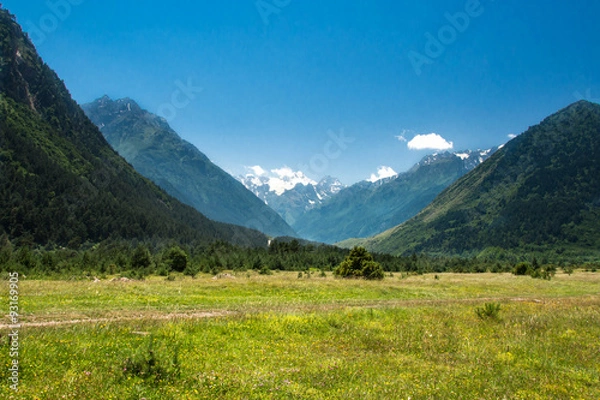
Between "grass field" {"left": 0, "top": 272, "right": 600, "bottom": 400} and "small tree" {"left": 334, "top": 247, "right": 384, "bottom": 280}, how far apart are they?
37.0 m

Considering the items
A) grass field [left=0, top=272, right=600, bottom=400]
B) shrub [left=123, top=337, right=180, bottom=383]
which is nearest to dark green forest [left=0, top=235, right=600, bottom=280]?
grass field [left=0, top=272, right=600, bottom=400]

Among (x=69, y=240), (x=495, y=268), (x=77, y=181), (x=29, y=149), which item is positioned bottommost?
(x=495, y=268)

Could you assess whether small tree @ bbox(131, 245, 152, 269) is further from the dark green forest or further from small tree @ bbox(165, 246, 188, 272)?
small tree @ bbox(165, 246, 188, 272)

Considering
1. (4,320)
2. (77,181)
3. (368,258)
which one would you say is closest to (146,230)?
(77,181)

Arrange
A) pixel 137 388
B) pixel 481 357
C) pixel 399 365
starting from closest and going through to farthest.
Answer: pixel 137 388 → pixel 399 365 → pixel 481 357

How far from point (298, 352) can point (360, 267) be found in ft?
171

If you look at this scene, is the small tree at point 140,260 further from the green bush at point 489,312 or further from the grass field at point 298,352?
the green bush at point 489,312

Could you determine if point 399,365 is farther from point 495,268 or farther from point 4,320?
point 495,268

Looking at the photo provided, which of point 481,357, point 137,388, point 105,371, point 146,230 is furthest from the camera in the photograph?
point 146,230

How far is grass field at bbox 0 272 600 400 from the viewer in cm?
1087

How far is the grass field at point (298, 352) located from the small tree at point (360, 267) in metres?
37.0

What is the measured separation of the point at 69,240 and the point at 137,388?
160m

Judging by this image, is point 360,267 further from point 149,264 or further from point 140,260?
point 140,260

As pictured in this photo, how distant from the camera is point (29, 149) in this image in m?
167
